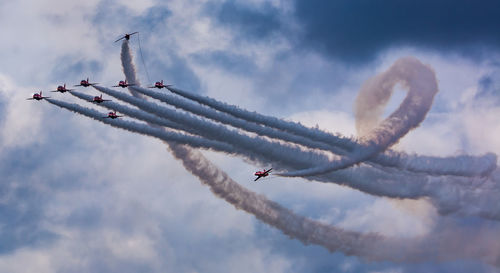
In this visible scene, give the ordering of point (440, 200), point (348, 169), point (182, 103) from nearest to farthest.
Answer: point (182, 103)
point (348, 169)
point (440, 200)

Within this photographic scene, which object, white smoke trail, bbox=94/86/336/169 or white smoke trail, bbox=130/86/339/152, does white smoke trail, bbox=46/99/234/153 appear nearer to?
white smoke trail, bbox=94/86/336/169

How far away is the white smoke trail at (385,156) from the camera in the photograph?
9006 centimetres

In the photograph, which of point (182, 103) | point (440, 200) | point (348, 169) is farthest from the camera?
point (440, 200)

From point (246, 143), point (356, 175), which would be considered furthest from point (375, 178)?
point (246, 143)

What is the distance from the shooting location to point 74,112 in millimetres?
92375

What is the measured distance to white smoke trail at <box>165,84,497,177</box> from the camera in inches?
3546

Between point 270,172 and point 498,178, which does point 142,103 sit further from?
point 498,178

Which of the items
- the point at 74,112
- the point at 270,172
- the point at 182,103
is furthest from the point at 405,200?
the point at 74,112

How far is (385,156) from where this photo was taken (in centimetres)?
9456

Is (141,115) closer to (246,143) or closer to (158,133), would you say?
(158,133)

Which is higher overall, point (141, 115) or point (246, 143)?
point (141, 115)

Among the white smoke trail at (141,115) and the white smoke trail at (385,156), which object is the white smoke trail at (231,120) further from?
the white smoke trail at (141,115)

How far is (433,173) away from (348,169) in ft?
37.3

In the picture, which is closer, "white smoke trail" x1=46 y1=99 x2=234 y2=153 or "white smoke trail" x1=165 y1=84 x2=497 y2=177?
"white smoke trail" x1=165 y1=84 x2=497 y2=177
